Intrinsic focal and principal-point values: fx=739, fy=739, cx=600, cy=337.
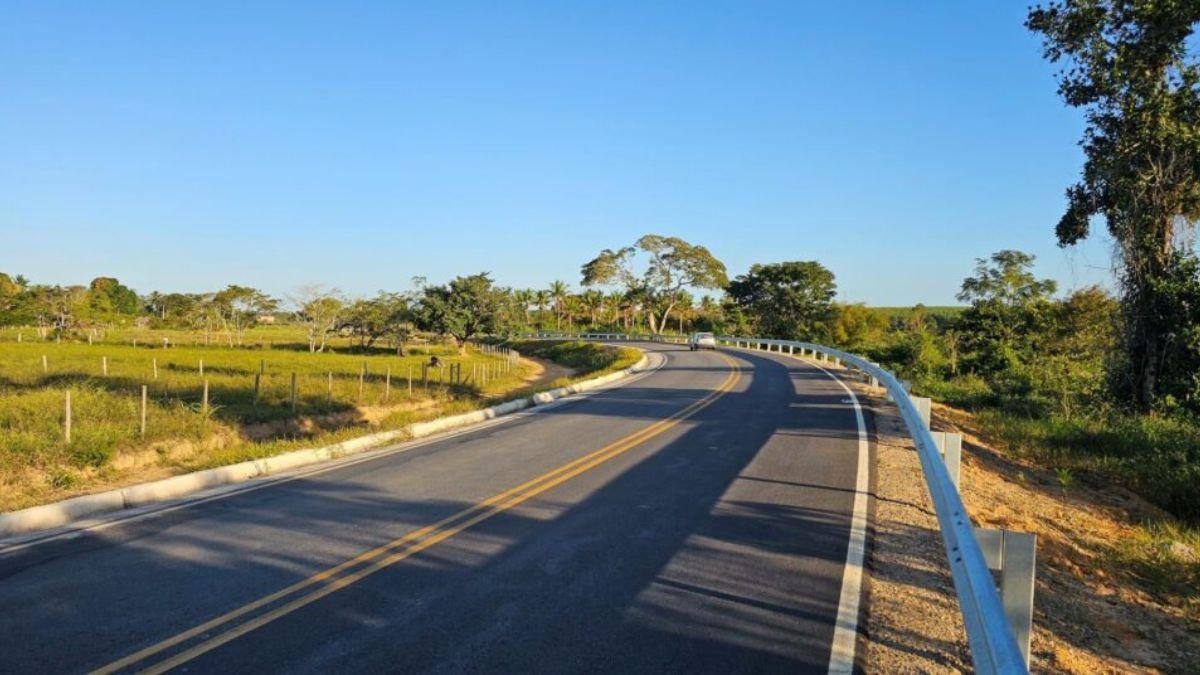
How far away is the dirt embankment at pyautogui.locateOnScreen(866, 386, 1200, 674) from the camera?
462cm

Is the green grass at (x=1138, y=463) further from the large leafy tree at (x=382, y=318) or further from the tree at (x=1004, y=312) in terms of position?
the large leafy tree at (x=382, y=318)

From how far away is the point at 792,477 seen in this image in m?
9.23

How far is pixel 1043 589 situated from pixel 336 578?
219 inches

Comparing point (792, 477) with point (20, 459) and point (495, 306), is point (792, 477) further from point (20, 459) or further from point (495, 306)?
point (495, 306)

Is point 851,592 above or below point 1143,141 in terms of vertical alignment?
below

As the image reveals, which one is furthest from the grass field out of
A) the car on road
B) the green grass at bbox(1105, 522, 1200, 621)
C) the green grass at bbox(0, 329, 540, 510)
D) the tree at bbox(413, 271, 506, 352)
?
the tree at bbox(413, 271, 506, 352)

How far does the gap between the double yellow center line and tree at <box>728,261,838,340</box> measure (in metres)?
59.5

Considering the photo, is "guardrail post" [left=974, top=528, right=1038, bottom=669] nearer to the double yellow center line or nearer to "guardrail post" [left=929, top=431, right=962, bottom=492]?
"guardrail post" [left=929, top=431, right=962, bottom=492]

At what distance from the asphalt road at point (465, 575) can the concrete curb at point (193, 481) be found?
943 millimetres

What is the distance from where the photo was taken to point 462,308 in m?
64.6

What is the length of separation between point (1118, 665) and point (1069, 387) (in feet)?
72.4

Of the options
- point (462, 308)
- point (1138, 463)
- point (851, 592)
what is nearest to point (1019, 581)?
point (851, 592)

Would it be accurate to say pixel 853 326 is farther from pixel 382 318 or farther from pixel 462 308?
pixel 382 318

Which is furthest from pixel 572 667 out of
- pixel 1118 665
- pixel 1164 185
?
pixel 1164 185
